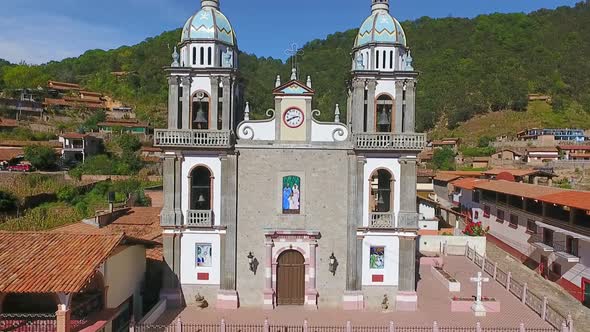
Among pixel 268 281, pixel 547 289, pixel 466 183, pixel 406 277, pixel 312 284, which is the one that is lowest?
pixel 547 289

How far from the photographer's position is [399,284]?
1861 centimetres

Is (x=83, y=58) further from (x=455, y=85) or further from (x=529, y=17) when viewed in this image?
(x=529, y=17)

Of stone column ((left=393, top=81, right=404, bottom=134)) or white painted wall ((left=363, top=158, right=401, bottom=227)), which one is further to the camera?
stone column ((left=393, top=81, right=404, bottom=134))

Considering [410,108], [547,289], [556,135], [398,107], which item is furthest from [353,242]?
[556,135]

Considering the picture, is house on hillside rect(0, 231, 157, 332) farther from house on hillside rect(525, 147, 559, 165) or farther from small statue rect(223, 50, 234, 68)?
house on hillside rect(525, 147, 559, 165)

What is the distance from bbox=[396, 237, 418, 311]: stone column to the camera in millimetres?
18422

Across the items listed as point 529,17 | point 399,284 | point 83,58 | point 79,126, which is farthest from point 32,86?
point 529,17

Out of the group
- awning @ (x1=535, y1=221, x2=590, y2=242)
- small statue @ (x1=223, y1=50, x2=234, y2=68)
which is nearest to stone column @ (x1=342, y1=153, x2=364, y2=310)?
small statue @ (x1=223, y1=50, x2=234, y2=68)

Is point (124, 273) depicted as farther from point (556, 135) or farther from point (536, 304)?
point (556, 135)

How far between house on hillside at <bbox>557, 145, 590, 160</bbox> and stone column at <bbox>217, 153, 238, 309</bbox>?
6763 cm

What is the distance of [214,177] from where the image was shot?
18.7 meters

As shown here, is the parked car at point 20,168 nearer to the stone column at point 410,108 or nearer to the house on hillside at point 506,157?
the stone column at point 410,108

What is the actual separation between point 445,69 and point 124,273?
98.5m

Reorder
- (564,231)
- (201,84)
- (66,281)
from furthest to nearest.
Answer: (564,231), (201,84), (66,281)
